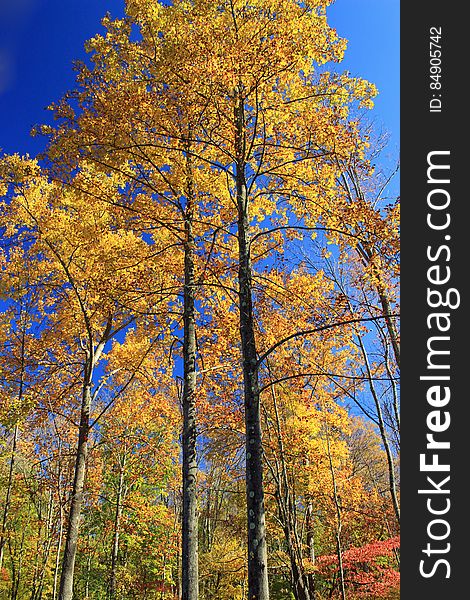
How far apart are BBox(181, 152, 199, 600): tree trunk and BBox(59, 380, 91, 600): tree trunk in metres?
2.70

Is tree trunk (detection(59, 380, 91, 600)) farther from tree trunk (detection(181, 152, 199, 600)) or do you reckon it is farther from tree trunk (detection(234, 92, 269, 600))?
tree trunk (detection(234, 92, 269, 600))

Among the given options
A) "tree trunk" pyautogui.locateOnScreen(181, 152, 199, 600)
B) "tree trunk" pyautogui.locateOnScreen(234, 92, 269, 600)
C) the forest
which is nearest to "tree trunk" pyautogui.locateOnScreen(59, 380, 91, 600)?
the forest

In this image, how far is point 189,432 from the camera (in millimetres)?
6395

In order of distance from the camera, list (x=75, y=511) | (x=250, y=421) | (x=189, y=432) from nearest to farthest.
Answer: (x=250, y=421) → (x=189, y=432) → (x=75, y=511)

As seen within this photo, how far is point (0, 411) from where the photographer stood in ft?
23.6

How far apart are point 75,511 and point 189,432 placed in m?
3.15

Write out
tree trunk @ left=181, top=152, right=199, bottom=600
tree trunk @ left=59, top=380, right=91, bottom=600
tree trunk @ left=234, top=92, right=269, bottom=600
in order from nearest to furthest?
tree trunk @ left=234, top=92, right=269, bottom=600 → tree trunk @ left=181, top=152, right=199, bottom=600 → tree trunk @ left=59, top=380, right=91, bottom=600

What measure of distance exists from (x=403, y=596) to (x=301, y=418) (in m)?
7.88

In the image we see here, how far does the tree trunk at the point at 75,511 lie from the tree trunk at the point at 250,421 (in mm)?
4760

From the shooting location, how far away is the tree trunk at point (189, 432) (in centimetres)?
572

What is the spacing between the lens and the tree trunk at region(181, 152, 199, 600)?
18.8 feet

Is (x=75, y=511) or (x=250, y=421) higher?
(x=250, y=421)

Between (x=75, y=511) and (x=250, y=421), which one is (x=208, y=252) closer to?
(x=250, y=421)

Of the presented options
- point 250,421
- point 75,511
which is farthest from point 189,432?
point 75,511
